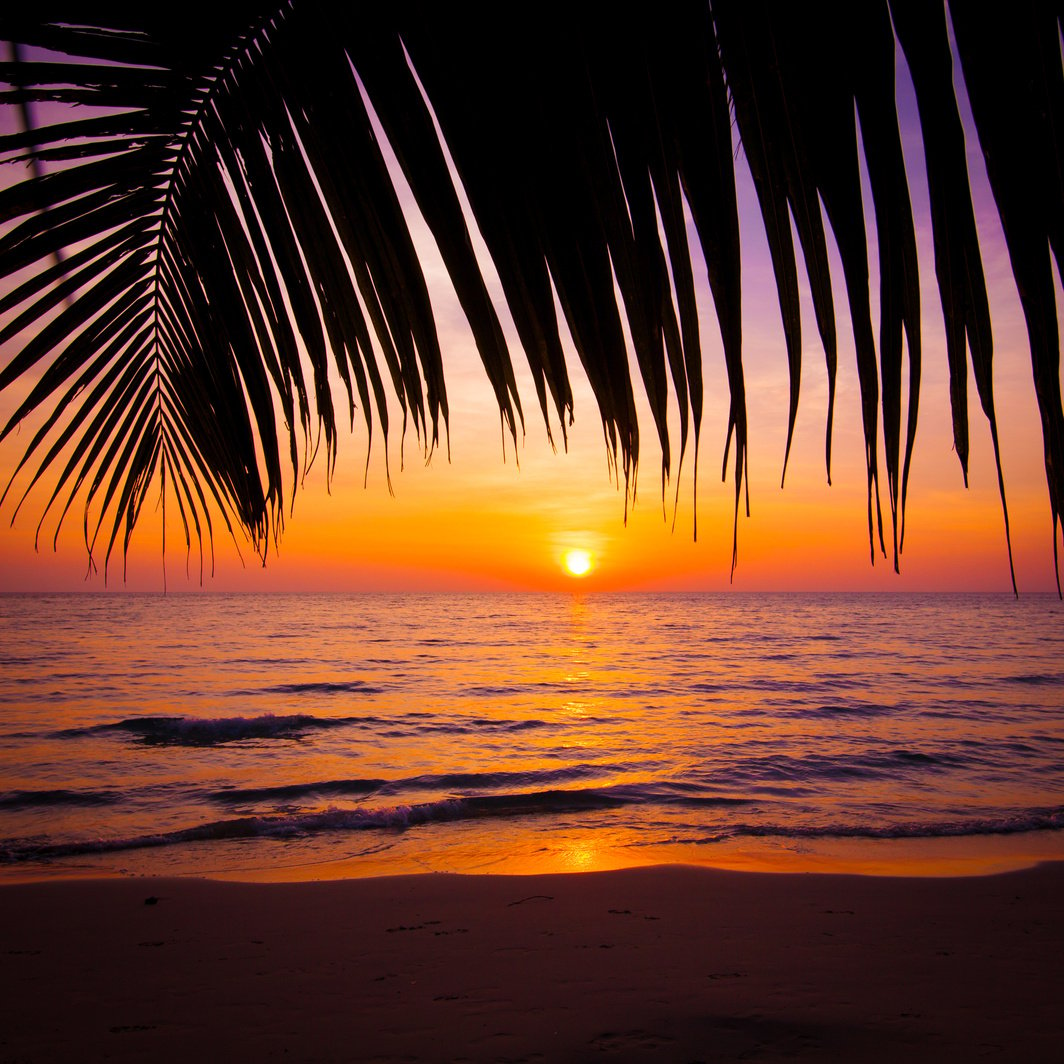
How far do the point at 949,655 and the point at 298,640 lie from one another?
2418 centimetres

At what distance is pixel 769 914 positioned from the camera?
17.2ft

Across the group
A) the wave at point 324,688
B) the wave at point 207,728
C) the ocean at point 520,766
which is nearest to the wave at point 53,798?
the ocean at point 520,766

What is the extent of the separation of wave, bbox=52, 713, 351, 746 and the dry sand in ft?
23.0

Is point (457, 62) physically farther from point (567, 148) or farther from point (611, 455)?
point (611, 455)

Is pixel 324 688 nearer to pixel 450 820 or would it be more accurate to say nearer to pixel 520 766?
pixel 520 766

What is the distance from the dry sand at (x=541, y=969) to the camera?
139 inches

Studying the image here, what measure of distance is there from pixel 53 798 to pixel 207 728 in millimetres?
4597

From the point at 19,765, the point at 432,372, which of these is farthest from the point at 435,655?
the point at 432,372

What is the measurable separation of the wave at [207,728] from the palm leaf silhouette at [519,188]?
41.7 ft

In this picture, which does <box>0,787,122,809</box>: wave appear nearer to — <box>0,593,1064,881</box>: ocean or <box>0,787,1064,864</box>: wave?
<box>0,593,1064,881</box>: ocean

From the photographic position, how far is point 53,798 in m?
8.71

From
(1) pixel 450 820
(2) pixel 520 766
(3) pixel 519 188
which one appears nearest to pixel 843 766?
(2) pixel 520 766

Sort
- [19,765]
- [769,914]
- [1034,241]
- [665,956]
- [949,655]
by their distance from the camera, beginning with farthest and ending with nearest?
[949,655], [19,765], [769,914], [665,956], [1034,241]

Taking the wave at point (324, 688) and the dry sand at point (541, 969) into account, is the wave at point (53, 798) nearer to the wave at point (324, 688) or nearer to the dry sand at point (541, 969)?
the dry sand at point (541, 969)
